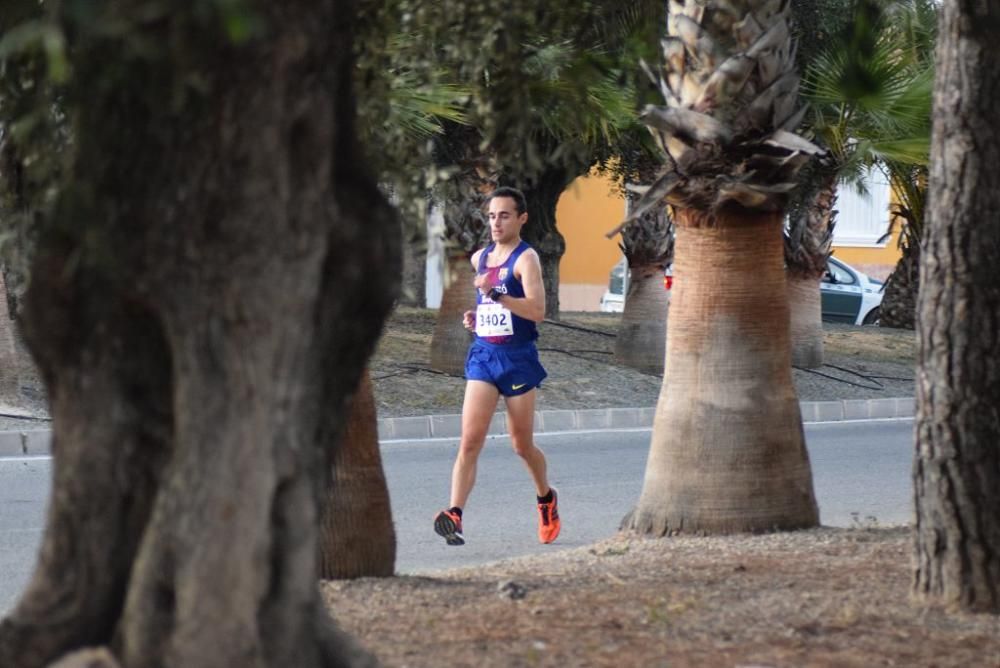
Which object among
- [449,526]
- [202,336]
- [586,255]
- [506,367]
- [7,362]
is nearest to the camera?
[202,336]

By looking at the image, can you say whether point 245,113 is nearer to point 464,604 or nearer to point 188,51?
point 188,51

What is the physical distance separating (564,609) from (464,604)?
1.18ft

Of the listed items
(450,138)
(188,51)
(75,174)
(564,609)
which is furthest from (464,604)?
(450,138)

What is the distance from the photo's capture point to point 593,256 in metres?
41.0

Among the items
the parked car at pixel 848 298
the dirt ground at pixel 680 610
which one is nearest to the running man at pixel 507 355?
the dirt ground at pixel 680 610

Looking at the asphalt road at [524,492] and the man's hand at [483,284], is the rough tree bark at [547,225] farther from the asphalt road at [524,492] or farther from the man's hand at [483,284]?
the man's hand at [483,284]

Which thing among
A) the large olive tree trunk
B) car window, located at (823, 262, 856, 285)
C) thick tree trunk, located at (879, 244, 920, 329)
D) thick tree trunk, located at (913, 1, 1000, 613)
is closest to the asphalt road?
thick tree trunk, located at (913, 1, 1000, 613)

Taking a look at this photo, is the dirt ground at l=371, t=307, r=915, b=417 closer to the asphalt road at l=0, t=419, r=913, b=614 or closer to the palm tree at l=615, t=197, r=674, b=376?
the palm tree at l=615, t=197, r=674, b=376

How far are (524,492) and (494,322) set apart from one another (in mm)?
2807

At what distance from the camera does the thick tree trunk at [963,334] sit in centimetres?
536

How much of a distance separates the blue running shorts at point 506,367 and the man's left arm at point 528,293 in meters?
0.19

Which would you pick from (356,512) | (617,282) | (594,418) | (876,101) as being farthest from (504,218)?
(617,282)

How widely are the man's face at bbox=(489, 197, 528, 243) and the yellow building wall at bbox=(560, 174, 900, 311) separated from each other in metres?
31.6

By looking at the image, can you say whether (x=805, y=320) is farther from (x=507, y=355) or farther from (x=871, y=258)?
(x=871, y=258)
